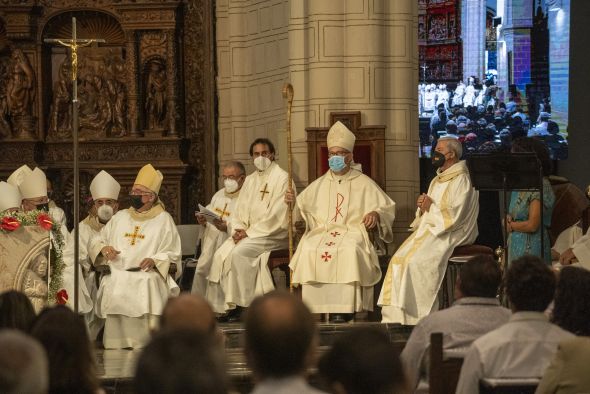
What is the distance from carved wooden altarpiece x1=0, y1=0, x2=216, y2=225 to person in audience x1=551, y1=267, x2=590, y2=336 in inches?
344

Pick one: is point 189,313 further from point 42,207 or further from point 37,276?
point 42,207

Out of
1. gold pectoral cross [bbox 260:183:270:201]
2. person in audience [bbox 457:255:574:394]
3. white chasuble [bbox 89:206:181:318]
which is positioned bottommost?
white chasuble [bbox 89:206:181:318]

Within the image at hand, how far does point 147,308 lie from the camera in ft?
35.3

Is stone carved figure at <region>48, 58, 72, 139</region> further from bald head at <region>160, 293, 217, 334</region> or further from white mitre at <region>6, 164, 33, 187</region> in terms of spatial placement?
bald head at <region>160, 293, 217, 334</region>

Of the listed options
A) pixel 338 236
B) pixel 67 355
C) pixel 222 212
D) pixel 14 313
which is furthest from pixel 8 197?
pixel 67 355

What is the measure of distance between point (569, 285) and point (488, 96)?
29.0ft

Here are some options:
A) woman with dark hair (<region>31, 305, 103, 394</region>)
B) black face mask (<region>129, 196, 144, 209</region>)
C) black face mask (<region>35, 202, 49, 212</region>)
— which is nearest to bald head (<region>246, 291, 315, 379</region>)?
woman with dark hair (<region>31, 305, 103, 394</region>)

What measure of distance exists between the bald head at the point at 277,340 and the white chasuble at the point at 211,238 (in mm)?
8107

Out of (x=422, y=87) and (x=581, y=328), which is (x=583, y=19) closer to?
(x=422, y=87)

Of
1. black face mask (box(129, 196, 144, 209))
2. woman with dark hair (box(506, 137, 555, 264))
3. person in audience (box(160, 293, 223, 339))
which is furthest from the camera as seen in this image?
black face mask (box(129, 196, 144, 209))

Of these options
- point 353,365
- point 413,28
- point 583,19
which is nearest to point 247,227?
point 413,28

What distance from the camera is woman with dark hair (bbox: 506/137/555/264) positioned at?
1003 centimetres

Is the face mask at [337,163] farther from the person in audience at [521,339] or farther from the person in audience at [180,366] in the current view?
the person in audience at [180,366]

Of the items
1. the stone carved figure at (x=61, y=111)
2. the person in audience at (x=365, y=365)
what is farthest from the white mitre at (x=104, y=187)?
the person in audience at (x=365, y=365)
